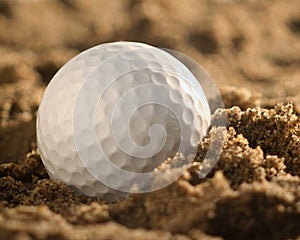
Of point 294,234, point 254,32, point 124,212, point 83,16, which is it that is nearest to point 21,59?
point 83,16

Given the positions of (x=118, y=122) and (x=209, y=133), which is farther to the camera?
(x=209, y=133)

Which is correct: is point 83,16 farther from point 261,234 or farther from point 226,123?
point 261,234

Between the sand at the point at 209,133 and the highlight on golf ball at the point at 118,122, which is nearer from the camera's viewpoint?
the sand at the point at 209,133

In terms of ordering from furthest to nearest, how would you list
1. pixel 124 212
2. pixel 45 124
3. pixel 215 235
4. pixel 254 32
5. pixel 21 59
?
pixel 254 32 < pixel 21 59 < pixel 45 124 < pixel 124 212 < pixel 215 235

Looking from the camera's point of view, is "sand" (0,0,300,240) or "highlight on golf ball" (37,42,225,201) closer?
"sand" (0,0,300,240)
